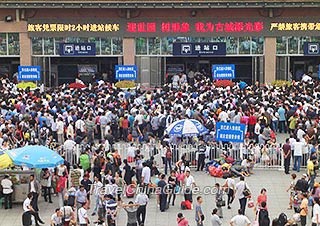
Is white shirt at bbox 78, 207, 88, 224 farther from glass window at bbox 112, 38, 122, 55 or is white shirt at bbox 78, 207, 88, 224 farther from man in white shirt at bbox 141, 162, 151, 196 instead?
glass window at bbox 112, 38, 122, 55

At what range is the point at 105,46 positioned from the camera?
47.3 m

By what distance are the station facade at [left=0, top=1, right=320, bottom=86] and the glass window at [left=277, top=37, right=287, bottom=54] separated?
6 centimetres

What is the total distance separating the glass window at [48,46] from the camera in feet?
155

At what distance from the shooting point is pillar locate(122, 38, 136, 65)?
46656 mm

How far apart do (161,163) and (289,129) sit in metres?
7.16

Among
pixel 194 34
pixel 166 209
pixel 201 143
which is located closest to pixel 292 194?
pixel 166 209

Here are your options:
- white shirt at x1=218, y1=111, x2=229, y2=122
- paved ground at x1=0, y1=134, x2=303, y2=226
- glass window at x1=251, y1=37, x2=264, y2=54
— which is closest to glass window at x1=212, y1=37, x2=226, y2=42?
glass window at x1=251, y1=37, x2=264, y2=54

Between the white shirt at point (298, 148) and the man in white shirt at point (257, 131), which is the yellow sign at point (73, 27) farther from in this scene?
the white shirt at point (298, 148)

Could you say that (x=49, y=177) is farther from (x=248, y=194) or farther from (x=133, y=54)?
(x=133, y=54)

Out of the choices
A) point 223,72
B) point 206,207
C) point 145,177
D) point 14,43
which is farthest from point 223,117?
point 14,43

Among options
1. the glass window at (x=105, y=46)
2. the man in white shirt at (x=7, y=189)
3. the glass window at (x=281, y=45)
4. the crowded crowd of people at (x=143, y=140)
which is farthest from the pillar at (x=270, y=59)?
the man in white shirt at (x=7, y=189)

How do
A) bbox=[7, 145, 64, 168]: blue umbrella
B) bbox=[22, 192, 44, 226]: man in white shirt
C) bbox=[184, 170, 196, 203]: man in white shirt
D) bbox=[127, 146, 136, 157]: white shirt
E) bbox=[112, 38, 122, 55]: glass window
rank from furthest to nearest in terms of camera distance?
bbox=[112, 38, 122, 55]: glass window
bbox=[127, 146, 136, 157]: white shirt
bbox=[184, 170, 196, 203]: man in white shirt
bbox=[7, 145, 64, 168]: blue umbrella
bbox=[22, 192, 44, 226]: man in white shirt

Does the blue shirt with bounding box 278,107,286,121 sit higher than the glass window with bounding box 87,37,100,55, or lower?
lower

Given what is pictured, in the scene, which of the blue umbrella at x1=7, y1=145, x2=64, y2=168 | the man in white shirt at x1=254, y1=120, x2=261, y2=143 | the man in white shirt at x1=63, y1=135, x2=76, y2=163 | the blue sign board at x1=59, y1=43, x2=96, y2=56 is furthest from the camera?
the blue sign board at x1=59, y1=43, x2=96, y2=56
